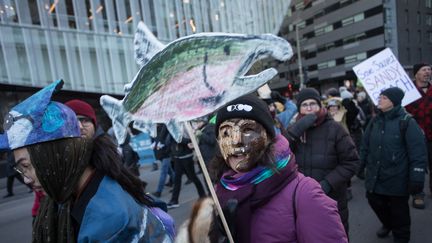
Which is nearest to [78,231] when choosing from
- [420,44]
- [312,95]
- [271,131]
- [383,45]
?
[271,131]

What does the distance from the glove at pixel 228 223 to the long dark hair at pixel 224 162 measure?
233 millimetres

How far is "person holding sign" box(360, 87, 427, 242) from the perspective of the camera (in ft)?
11.0

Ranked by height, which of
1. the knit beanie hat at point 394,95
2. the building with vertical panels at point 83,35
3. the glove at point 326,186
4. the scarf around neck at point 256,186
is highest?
the building with vertical panels at point 83,35

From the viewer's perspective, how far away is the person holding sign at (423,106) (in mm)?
4633

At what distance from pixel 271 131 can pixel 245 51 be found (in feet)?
1.35

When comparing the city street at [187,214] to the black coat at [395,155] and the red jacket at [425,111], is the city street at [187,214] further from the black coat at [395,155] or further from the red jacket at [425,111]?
the red jacket at [425,111]

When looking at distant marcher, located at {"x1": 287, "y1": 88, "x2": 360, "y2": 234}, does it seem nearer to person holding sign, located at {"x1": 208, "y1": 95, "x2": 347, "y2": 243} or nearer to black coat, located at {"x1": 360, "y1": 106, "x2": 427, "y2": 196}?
black coat, located at {"x1": 360, "y1": 106, "x2": 427, "y2": 196}

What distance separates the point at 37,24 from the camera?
15.4 meters

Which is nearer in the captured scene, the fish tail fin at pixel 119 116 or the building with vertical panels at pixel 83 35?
the fish tail fin at pixel 119 116

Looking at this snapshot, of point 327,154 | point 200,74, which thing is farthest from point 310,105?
point 200,74

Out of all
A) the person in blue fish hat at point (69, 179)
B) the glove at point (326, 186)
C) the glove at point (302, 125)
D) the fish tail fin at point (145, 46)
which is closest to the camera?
the person in blue fish hat at point (69, 179)

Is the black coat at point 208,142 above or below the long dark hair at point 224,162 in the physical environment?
below

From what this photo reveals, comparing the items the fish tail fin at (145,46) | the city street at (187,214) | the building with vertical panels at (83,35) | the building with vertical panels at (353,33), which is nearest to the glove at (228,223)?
the fish tail fin at (145,46)

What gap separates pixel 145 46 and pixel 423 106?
4.67 meters
